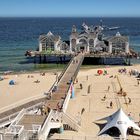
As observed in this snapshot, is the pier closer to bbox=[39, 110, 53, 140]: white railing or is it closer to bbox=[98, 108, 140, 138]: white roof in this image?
bbox=[39, 110, 53, 140]: white railing

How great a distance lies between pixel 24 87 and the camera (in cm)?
4800

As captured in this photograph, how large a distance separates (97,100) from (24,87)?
11.1 meters

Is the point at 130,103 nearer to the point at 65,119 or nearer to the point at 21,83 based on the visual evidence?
the point at 65,119

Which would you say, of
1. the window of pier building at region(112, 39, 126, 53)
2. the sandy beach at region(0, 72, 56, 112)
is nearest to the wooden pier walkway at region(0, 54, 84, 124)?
the sandy beach at region(0, 72, 56, 112)

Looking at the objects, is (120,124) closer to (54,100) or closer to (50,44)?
(54,100)

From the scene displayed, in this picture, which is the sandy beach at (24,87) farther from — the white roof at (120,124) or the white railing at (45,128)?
the white roof at (120,124)

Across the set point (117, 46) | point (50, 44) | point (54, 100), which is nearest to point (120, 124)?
point (54, 100)

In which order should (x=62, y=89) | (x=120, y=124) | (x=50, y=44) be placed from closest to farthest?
(x=120, y=124) → (x=62, y=89) → (x=50, y=44)

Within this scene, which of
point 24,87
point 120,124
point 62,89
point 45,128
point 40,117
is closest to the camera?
point 45,128

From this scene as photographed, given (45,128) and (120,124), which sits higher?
(45,128)

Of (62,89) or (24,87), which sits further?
(24,87)

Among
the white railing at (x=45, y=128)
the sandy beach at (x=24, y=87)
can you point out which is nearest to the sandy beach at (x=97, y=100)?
the white railing at (x=45, y=128)

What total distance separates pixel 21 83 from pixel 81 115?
1761cm

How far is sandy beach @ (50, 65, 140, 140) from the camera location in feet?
103
